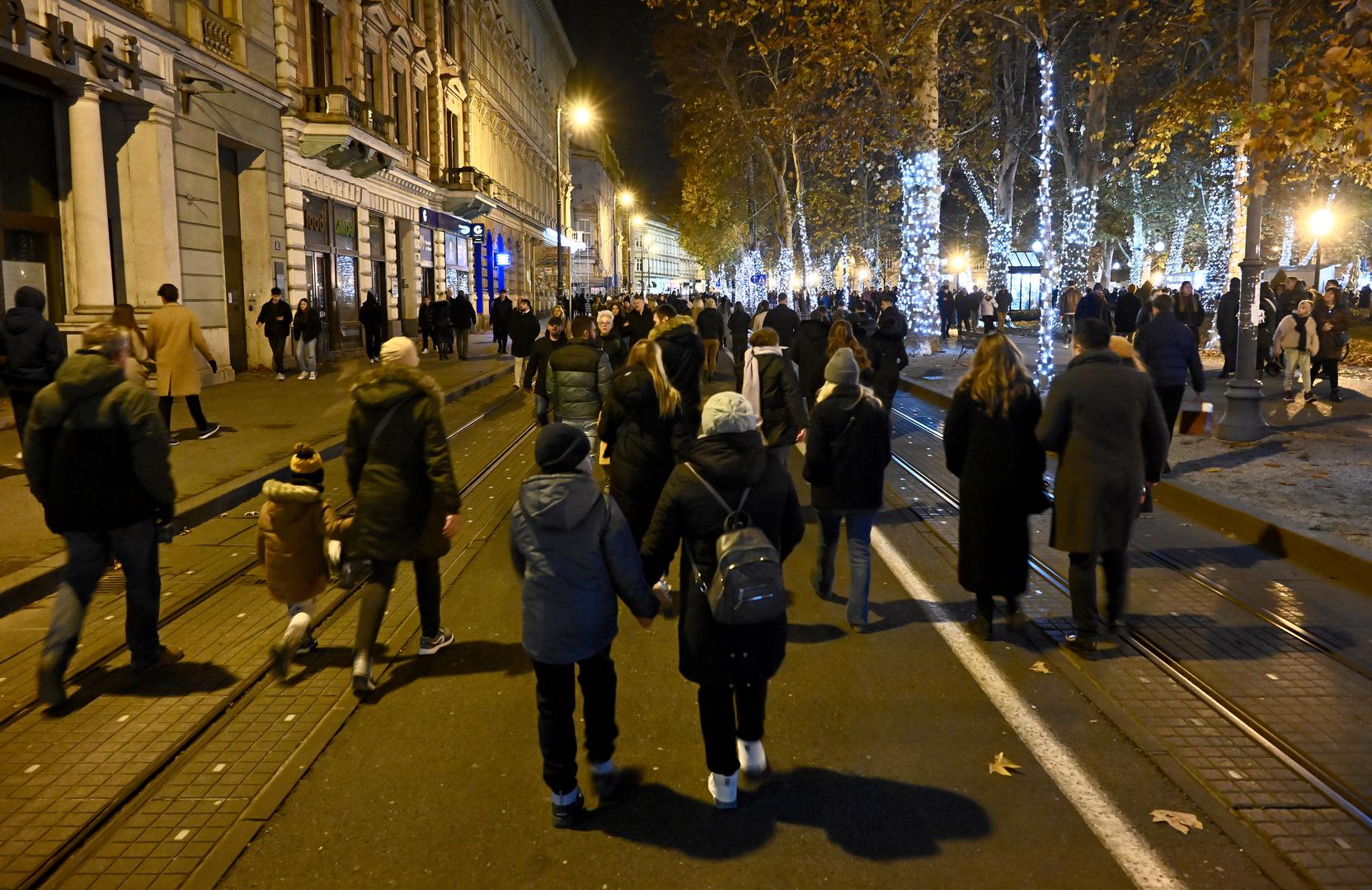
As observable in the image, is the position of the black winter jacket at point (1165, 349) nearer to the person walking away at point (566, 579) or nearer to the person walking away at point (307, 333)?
the person walking away at point (566, 579)

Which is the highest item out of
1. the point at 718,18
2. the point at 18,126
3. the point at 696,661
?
the point at 718,18

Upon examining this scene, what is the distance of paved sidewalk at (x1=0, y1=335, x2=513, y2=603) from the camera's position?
7.80m

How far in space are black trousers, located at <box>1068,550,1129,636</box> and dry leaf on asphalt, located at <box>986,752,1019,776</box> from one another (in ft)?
5.23

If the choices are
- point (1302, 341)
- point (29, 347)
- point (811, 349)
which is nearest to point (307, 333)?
point (29, 347)

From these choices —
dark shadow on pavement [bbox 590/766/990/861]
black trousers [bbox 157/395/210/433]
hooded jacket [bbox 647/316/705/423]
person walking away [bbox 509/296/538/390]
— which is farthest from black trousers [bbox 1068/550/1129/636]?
person walking away [bbox 509/296/538/390]

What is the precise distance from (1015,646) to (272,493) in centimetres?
398

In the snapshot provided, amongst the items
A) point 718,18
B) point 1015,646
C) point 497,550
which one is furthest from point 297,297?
point 1015,646

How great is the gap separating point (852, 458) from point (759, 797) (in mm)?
2425

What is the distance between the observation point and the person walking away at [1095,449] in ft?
18.5

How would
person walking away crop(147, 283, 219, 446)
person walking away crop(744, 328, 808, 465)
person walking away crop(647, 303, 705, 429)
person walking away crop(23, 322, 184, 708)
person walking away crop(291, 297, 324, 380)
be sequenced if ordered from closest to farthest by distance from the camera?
person walking away crop(23, 322, 184, 708), person walking away crop(647, 303, 705, 429), person walking away crop(744, 328, 808, 465), person walking away crop(147, 283, 219, 446), person walking away crop(291, 297, 324, 380)

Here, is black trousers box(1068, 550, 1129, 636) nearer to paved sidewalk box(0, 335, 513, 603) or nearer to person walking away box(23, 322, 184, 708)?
Answer: paved sidewalk box(0, 335, 513, 603)

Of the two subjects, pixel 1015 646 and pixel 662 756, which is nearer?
pixel 662 756

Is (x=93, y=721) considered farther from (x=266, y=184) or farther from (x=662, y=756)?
(x=266, y=184)

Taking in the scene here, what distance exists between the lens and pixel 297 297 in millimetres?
23453
